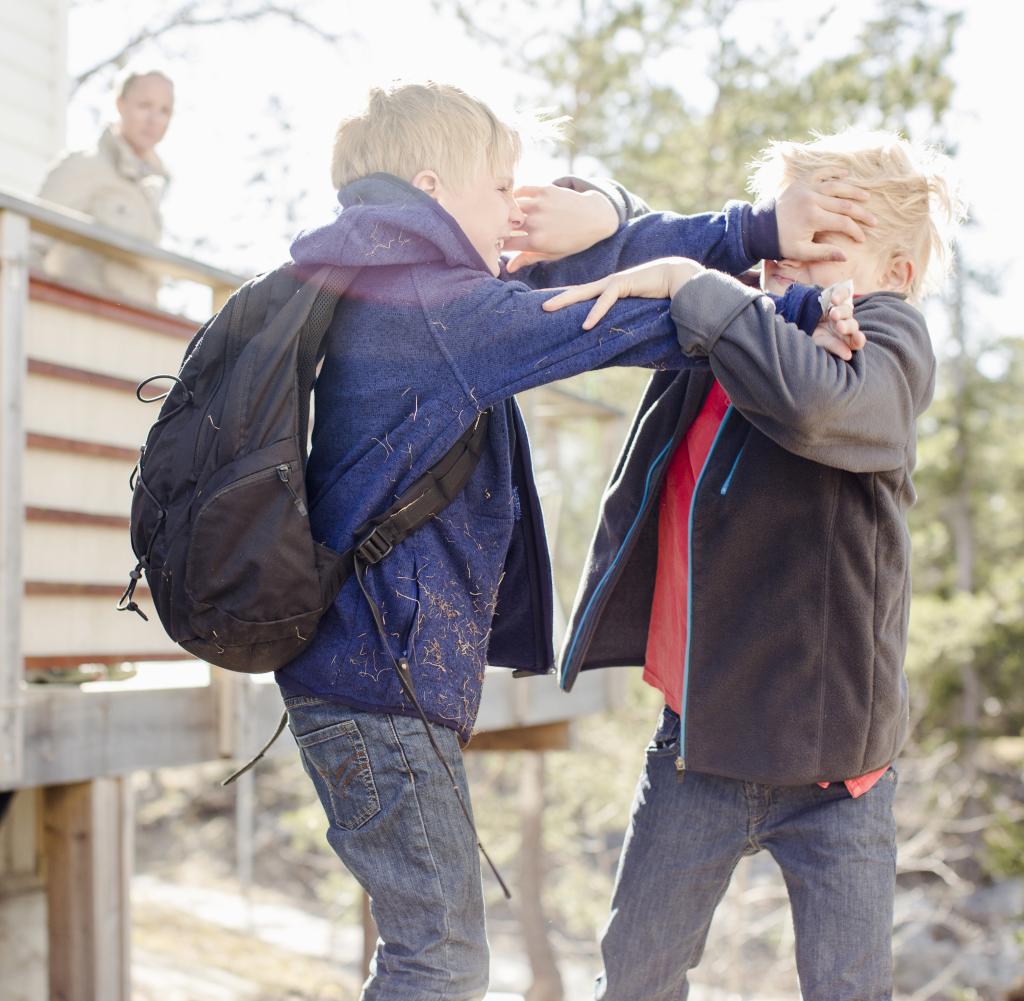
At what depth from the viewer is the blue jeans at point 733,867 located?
2.12 meters

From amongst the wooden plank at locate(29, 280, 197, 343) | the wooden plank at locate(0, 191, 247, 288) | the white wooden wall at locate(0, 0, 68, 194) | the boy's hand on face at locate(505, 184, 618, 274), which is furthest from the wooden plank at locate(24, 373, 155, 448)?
the white wooden wall at locate(0, 0, 68, 194)

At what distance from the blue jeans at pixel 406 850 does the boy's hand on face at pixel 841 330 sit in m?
0.82

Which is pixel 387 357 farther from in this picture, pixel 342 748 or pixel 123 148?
pixel 123 148

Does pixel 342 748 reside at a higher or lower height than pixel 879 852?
higher

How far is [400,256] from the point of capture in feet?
6.10

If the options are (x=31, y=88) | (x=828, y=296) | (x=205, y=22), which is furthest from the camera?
(x=205, y=22)

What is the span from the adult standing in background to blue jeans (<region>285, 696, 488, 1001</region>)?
3.42 meters

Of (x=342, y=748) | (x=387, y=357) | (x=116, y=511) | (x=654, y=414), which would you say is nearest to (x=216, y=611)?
(x=342, y=748)

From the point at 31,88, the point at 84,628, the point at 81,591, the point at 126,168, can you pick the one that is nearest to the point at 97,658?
the point at 84,628

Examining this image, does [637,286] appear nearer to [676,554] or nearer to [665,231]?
[665,231]

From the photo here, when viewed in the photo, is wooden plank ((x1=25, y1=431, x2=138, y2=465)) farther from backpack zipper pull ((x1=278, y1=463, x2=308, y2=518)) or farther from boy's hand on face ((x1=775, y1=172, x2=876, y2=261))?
boy's hand on face ((x1=775, y1=172, x2=876, y2=261))

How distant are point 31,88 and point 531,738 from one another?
4727 mm

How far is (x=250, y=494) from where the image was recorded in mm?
1798

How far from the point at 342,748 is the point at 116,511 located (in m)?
2.62
